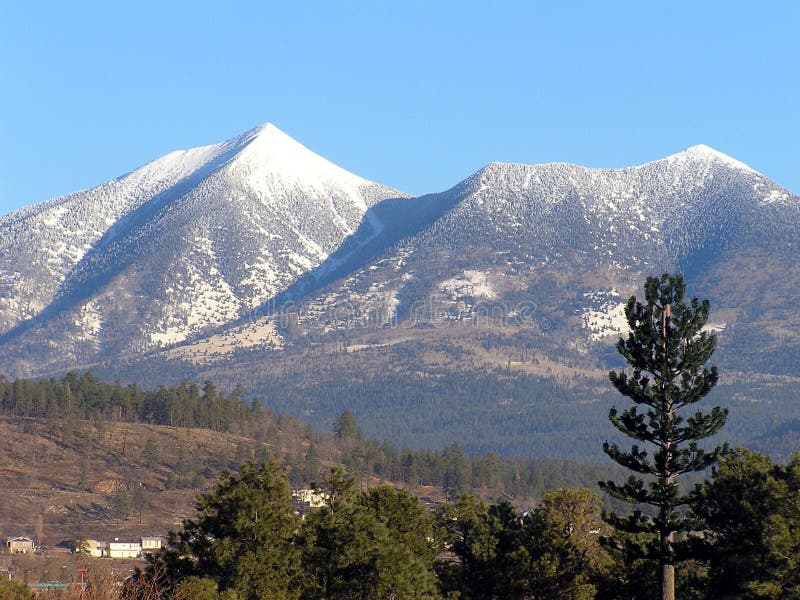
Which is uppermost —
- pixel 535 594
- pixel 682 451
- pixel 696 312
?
pixel 696 312

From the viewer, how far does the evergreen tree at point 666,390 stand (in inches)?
2689

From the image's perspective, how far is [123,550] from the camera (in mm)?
153500

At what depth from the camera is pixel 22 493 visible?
18162 cm

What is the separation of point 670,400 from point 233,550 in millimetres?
22031

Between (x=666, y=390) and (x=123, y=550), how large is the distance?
96239 mm

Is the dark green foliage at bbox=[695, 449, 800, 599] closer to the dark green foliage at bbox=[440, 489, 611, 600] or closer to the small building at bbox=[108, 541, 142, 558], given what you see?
the dark green foliage at bbox=[440, 489, 611, 600]

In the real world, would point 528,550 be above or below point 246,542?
below

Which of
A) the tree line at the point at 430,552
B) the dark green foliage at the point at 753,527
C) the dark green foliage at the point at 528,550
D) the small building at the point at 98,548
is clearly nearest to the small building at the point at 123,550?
the small building at the point at 98,548

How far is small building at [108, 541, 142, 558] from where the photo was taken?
15138cm

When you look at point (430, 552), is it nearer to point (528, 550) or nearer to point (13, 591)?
point (528, 550)

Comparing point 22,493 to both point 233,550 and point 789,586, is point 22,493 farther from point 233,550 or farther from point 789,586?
point 789,586

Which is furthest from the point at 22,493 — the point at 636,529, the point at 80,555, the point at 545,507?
the point at 636,529

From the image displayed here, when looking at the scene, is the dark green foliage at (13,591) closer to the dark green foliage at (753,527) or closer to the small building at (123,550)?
the dark green foliage at (753,527)

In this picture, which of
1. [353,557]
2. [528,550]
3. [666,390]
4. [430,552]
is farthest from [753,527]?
[353,557]
